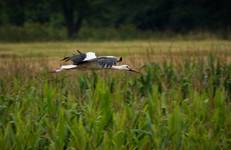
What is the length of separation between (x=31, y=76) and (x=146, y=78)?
2.16 metres

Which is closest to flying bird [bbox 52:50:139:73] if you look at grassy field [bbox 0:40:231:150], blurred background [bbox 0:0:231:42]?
grassy field [bbox 0:40:231:150]

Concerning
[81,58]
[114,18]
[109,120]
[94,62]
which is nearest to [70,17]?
[114,18]

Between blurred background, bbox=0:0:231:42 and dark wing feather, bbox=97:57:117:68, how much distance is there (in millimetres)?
30312

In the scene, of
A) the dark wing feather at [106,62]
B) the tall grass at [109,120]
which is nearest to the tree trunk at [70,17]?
the dark wing feather at [106,62]

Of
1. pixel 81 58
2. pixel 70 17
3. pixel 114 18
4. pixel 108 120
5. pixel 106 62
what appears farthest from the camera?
pixel 114 18

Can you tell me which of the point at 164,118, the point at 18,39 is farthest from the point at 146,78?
the point at 18,39

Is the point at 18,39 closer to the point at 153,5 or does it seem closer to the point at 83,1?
the point at 83,1

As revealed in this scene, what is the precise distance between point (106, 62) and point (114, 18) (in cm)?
4361

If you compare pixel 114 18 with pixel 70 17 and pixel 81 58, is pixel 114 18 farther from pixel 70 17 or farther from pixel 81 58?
pixel 81 58

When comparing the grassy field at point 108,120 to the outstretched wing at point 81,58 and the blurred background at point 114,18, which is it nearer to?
the outstretched wing at point 81,58

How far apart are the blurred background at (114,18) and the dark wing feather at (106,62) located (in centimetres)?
3031

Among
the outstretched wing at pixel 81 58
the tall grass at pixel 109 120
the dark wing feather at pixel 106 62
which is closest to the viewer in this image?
the tall grass at pixel 109 120

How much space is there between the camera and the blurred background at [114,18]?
44594mm

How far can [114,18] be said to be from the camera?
54938 mm
